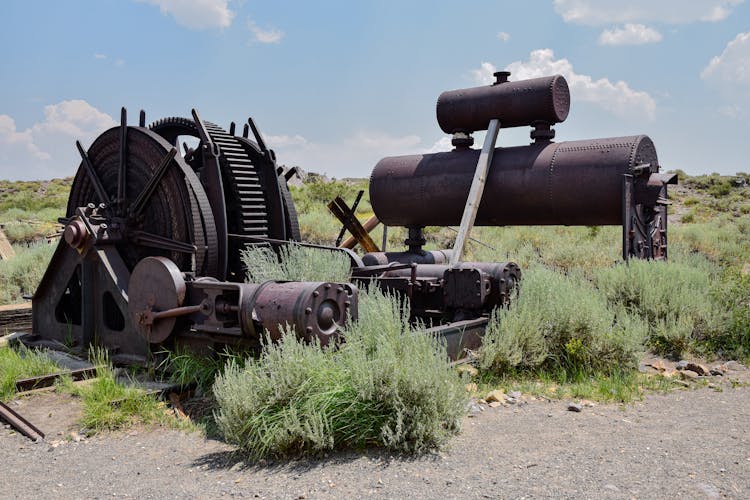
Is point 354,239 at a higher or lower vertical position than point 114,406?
higher

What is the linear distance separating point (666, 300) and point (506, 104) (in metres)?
3.72

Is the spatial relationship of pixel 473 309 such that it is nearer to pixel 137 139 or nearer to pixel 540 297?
pixel 540 297

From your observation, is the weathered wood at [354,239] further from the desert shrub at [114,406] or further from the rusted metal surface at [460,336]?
the desert shrub at [114,406]

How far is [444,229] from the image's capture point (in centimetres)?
2055

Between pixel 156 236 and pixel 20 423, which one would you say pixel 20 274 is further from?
pixel 20 423

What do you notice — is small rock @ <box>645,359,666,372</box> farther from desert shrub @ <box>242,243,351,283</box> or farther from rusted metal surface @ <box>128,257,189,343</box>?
rusted metal surface @ <box>128,257,189,343</box>

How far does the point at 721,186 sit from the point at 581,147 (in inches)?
942

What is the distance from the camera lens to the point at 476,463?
13.3 ft

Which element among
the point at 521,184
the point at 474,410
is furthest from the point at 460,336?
the point at 521,184

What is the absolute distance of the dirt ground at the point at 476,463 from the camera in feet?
12.2

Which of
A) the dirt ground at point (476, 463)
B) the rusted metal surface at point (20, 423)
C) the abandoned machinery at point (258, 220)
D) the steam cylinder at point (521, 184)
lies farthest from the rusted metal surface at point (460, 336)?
the steam cylinder at point (521, 184)

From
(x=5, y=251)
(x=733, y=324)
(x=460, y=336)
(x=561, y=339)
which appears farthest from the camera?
(x=5, y=251)

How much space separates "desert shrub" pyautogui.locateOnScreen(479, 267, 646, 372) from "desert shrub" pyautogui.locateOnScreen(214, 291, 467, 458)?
1.68 m

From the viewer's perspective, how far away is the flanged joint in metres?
7.16
